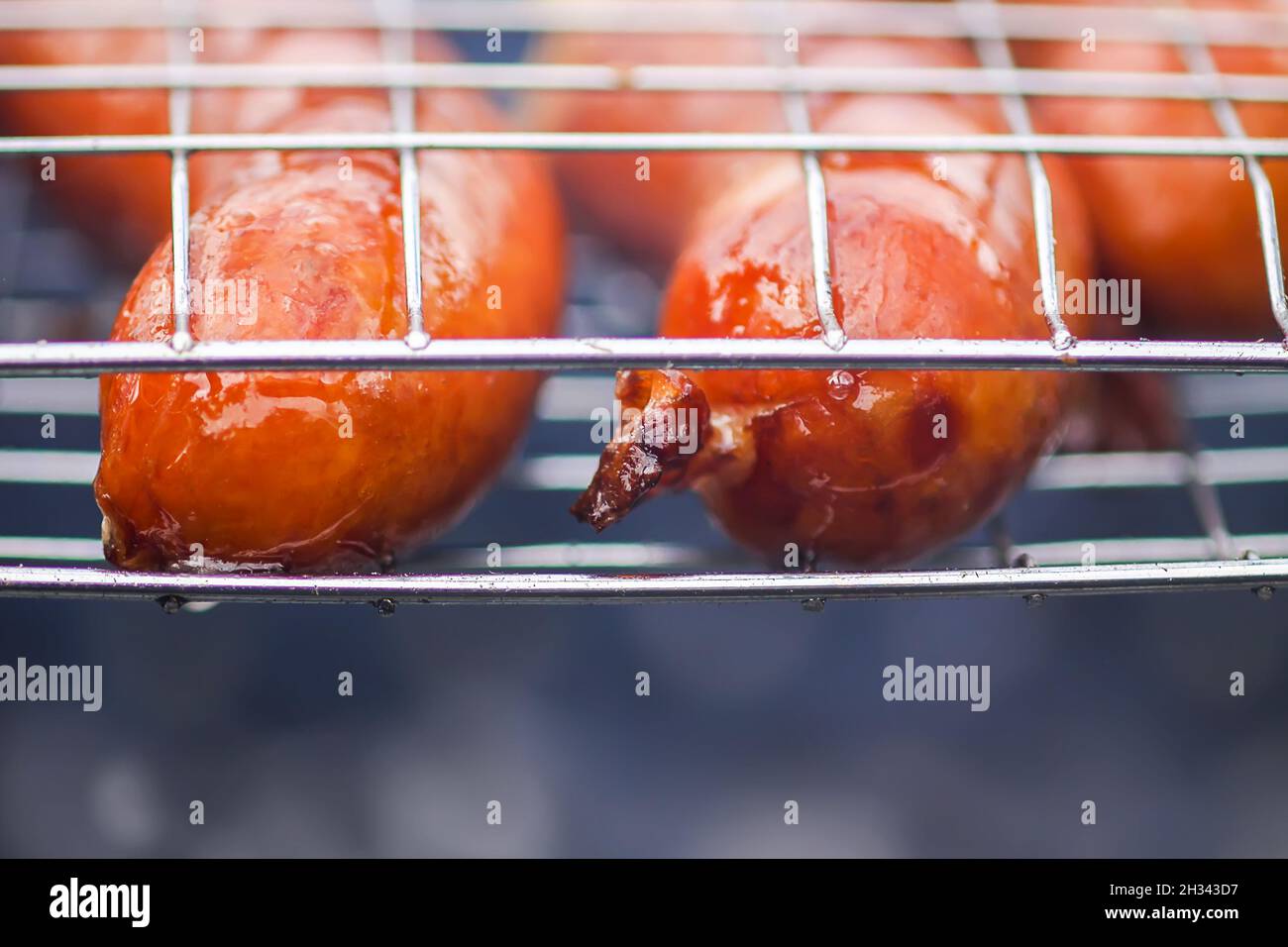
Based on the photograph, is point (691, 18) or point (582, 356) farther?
point (691, 18)

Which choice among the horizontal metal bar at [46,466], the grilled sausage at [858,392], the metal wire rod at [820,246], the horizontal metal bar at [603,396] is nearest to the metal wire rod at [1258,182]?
the grilled sausage at [858,392]

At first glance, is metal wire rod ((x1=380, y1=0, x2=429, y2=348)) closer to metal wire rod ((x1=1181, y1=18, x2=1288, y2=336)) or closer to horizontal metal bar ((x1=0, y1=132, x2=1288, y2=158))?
horizontal metal bar ((x1=0, y1=132, x2=1288, y2=158))

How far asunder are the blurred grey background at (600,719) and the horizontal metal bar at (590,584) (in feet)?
1.42

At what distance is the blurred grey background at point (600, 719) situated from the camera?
89cm

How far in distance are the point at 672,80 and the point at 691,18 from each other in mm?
126

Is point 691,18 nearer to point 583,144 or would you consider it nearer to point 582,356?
point 583,144

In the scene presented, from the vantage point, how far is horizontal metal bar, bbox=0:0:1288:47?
0.60 meters

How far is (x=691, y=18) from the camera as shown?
→ 2.10ft

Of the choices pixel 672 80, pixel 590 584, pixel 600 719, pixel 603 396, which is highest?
pixel 672 80

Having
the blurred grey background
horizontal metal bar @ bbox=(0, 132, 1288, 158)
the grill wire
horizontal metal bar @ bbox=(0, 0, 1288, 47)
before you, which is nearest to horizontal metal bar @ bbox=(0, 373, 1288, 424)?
the blurred grey background

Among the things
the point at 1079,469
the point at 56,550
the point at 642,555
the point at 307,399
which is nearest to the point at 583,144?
the point at 307,399

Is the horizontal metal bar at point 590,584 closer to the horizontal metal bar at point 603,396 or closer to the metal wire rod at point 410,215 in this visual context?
the metal wire rod at point 410,215
